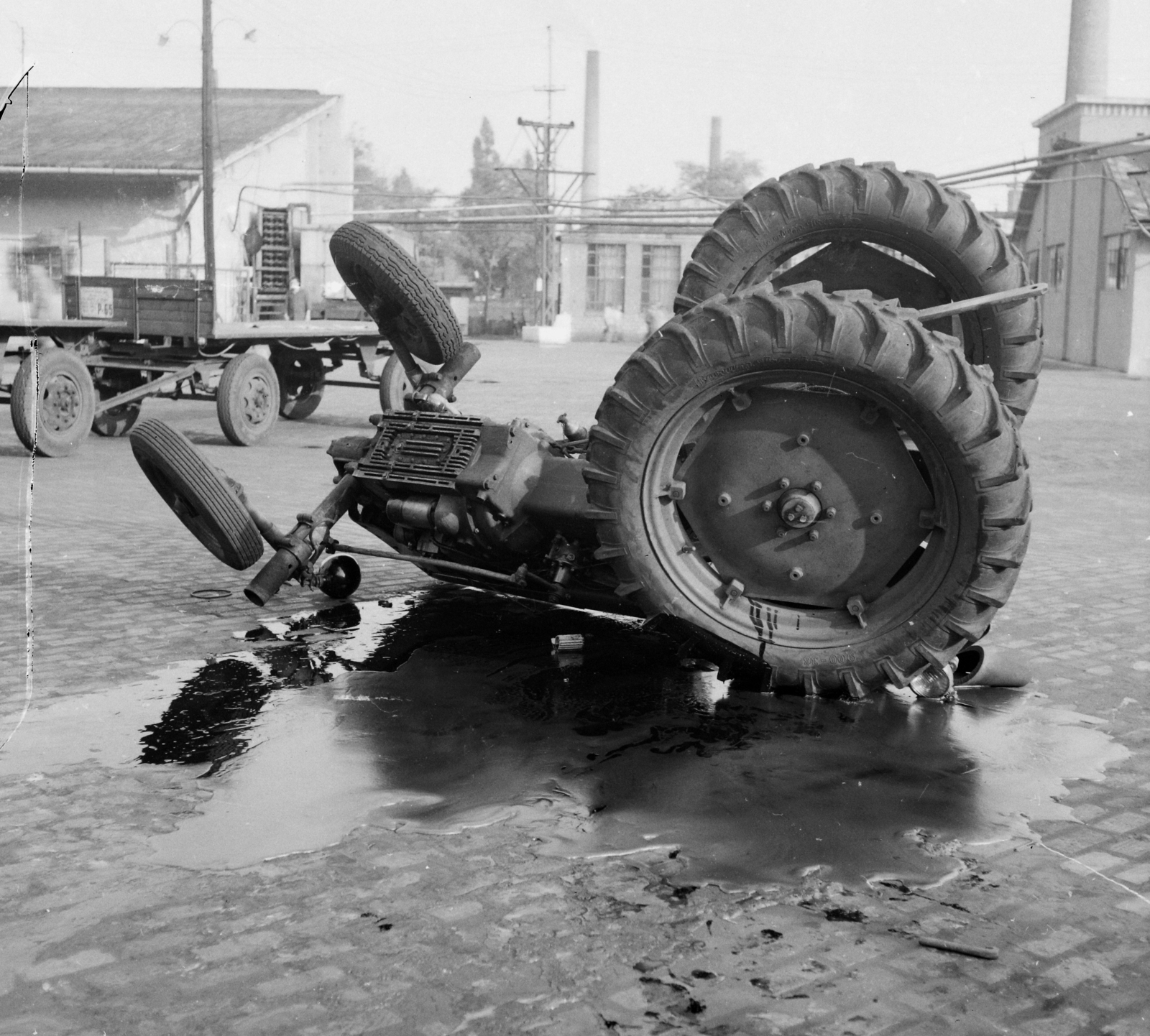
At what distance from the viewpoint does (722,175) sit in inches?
2980

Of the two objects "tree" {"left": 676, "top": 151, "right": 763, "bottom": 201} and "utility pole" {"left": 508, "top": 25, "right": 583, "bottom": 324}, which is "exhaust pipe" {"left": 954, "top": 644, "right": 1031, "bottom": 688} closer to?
"utility pole" {"left": 508, "top": 25, "right": 583, "bottom": 324}

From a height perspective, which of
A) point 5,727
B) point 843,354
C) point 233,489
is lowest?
point 5,727

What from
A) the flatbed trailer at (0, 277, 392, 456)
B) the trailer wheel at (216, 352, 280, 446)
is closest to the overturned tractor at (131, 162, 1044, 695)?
the flatbed trailer at (0, 277, 392, 456)

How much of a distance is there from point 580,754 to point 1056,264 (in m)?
36.1

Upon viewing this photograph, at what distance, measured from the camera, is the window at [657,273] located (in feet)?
187

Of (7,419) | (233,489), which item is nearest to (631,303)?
(7,419)

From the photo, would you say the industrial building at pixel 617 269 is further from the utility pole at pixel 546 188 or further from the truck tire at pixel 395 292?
the truck tire at pixel 395 292

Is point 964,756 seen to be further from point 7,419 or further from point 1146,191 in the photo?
point 1146,191

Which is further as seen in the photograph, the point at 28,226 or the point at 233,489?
the point at 28,226

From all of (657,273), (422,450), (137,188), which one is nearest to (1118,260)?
(137,188)

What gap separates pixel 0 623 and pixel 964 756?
14.0ft

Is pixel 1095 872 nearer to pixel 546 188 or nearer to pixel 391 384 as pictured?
pixel 391 384

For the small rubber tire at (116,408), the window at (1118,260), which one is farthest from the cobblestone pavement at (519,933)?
the window at (1118,260)

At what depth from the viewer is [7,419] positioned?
1747 cm
